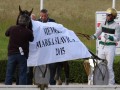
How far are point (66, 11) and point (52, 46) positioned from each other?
1087 inches

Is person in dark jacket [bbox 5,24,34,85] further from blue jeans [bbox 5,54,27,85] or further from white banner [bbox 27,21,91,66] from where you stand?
white banner [bbox 27,21,91,66]

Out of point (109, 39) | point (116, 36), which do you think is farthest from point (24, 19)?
point (116, 36)

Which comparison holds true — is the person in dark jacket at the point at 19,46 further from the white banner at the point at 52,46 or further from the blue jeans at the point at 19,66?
the white banner at the point at 52,46

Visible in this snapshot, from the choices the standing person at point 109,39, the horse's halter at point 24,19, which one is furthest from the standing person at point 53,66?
the horse's halter at point 24,19

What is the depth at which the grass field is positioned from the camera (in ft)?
110

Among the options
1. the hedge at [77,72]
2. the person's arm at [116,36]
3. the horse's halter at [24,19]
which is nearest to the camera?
the horse's halter at [24,19]

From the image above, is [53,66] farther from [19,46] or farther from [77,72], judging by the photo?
[77,72]

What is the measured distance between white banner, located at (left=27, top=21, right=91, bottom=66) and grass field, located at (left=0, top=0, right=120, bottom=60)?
1943cm

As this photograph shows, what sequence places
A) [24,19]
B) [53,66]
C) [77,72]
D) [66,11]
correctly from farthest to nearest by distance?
[66,11]
[77,72]
[53,66]
[24,19]

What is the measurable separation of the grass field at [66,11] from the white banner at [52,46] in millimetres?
19426

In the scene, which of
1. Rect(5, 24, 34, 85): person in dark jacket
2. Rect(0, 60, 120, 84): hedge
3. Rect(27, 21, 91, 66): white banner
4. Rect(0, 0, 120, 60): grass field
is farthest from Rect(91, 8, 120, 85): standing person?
Rect(0, 0, 120, 60): grass field

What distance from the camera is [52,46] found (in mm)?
11430

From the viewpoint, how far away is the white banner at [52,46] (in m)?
11.4

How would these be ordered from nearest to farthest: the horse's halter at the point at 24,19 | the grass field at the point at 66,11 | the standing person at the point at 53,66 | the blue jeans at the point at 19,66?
the horse's halter at the point at 24,19 → the blue jeans at the point at 19,66 → the standing person at the point at 53,66 → the grass field at the point at 66,11
